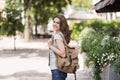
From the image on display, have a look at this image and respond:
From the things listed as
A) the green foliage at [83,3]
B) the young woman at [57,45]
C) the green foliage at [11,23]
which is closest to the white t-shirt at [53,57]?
the young woman at [57,45]

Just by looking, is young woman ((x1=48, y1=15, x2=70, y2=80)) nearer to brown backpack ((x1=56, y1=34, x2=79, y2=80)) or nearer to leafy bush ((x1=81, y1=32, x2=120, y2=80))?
brown backpack ((x1=56, y1=34, x2=79, y2=80))

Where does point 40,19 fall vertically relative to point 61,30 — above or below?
below

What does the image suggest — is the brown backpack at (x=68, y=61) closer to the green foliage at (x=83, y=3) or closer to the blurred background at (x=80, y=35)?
the blurred background at (x=80, y=35)

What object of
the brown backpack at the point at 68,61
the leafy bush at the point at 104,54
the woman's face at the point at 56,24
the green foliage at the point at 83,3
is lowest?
the green foliage at the point at 83,3

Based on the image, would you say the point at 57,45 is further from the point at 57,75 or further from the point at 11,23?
the point at 11,23

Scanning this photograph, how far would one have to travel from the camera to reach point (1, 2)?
4984cm

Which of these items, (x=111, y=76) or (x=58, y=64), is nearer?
(x=58, y=64)

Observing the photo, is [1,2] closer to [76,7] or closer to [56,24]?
[76,7]

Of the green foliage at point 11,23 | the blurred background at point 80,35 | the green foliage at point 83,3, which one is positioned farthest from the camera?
the green foliage at point 83,3

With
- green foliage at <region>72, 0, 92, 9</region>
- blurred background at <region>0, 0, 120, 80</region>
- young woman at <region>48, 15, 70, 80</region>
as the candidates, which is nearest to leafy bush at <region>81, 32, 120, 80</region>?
blurred background at <region>0, 0, 120, 80</region>

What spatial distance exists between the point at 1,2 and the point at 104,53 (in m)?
42.1

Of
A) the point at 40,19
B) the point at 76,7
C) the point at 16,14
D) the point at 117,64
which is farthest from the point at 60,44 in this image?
the point at 76,7

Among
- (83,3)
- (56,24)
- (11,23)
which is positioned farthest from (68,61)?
(83,3)

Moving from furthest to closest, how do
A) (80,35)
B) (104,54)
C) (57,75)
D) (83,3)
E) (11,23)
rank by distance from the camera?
(83,3)
(11,23)
(80,35)
(104,54)
(57,75)
